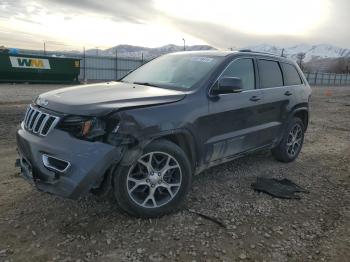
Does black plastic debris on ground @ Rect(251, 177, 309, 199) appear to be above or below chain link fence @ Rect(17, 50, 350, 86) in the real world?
below

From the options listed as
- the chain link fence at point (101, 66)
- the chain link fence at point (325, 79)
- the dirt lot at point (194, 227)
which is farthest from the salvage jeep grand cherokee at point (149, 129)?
the chain link fence at point (325, 79)

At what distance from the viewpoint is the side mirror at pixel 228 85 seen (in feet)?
14.5

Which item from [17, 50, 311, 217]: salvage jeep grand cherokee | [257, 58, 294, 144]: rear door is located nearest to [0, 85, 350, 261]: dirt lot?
[17, 50, 311, 217]: salvage jeep grand cherokee

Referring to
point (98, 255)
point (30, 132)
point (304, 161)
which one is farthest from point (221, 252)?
point (304, 161)

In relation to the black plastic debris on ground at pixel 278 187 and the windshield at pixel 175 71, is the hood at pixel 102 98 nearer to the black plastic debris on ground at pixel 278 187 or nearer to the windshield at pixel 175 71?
the windshield at pixel 175 71

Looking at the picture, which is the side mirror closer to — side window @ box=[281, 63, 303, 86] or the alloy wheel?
the alloy wheel

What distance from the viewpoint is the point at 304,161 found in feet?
21.8

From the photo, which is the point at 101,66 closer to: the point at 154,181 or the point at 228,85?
the point at 228,85

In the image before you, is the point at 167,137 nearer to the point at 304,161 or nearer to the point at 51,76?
the point at 304,161

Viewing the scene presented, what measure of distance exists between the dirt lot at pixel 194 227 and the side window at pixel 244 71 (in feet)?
4.45

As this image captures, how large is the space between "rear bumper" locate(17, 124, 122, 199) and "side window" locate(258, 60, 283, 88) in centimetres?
288

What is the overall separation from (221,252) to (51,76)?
69.7 ft

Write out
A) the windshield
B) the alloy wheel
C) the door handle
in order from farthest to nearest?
the door handle, the windshield, the alloy wheel

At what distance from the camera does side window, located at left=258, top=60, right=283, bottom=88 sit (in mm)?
5559
